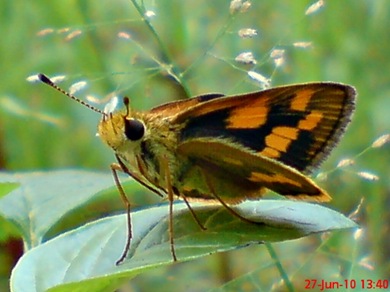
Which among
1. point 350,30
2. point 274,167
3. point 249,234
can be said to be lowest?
point 249,234

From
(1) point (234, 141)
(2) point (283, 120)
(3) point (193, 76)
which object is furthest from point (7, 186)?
(3) point (193, 76)

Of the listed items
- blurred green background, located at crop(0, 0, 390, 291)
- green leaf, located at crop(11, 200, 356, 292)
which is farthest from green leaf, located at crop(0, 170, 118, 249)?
blurred green background, located at crop(0, 0, 390, 291)

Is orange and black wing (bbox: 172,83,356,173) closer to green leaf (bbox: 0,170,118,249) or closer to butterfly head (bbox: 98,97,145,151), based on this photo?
butterfly head (bbox: 98,97,145,151)

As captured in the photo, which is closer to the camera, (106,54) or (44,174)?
(44,174)

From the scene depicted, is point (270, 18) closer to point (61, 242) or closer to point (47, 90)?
point (47, 90)

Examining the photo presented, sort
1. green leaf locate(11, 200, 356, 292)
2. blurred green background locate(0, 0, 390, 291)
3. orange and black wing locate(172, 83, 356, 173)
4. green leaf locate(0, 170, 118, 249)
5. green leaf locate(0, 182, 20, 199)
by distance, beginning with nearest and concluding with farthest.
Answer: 1. green leaf locate(11, 200, 356, 292)
2. orange and black wing locate(172, 83, 356, 173)
3. green leaf locate(0, 182, 20, 199)
4. green leaf locate(0, 170, 118, 249)
5. blurred green background locate(0, 0, 390, 291)

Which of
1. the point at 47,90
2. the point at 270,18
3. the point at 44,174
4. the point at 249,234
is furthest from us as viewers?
the point at 270,18

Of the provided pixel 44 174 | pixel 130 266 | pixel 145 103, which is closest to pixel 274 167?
pixel 130 266

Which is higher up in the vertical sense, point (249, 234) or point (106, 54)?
point (106, 54)
